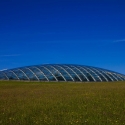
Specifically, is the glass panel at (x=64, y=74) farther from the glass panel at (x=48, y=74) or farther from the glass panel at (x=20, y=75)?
the glass panel at (x=20, y=75)

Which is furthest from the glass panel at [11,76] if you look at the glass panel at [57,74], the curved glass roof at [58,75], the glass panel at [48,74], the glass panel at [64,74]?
the glass panel at [64,74]

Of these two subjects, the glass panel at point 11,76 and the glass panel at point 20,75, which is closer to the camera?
the glass panel at point 20,75

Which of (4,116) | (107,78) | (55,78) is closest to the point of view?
(4,116)

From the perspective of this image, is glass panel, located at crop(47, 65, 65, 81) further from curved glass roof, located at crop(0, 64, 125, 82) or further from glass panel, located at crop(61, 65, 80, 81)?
glass panel, located at crop(61, 65, 80, 81)

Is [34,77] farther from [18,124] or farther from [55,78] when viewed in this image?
[18,124]

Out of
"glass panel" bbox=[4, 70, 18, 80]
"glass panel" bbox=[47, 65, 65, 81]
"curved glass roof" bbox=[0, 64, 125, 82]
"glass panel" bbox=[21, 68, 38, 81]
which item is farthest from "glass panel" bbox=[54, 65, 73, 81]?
"glass panel" bbox=[4, 70, 18, 80]

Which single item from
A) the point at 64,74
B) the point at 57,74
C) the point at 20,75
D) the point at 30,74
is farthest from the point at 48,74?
the point at 20,75

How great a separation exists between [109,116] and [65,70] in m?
52.9

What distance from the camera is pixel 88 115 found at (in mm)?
10117

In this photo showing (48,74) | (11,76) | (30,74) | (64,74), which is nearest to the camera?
(64,74)

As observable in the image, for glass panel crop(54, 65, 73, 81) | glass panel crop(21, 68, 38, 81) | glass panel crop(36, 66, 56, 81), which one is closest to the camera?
glass panel crop(54, 65, 73, 81)

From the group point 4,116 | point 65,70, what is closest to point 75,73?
point 65,70

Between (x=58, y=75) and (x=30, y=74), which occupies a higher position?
(x=30, y=74)

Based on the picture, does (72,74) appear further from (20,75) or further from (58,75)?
(20,75)
